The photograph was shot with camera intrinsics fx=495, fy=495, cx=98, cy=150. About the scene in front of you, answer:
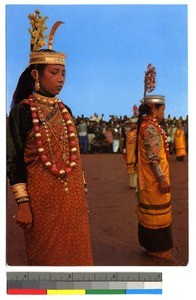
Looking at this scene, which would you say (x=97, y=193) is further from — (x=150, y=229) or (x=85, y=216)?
(x=150, y=229)

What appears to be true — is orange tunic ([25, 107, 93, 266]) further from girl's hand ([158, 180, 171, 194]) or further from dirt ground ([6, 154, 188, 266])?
girl's hand ([158, 180, 171, 194])

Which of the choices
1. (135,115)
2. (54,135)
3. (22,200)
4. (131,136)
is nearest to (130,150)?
(131,136)

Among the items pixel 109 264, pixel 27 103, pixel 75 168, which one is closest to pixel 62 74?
pixel 27 103

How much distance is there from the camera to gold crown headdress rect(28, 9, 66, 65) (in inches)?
101

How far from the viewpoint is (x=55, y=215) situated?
2627 mm

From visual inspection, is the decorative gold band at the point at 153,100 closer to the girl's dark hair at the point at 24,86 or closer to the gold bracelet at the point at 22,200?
the girl's dark hair at the point at 24,86

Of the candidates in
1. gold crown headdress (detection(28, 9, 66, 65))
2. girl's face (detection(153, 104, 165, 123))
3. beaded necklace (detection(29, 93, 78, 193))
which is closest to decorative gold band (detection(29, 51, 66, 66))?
gold crown headdress (detection(28, 9, 66, 65))

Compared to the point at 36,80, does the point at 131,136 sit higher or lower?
lower

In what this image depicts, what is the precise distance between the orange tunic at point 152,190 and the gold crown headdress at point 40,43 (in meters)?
0.59

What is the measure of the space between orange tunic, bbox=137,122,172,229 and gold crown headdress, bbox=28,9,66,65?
590 millimetres

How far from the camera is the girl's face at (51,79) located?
2.58 metres

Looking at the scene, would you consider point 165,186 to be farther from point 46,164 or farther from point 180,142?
point 46,164

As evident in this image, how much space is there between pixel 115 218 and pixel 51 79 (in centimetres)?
84

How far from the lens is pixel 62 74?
8.59 ft
